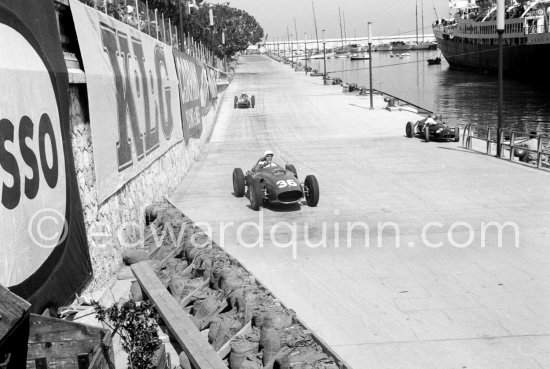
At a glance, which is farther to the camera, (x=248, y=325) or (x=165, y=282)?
(x=165, y=282)

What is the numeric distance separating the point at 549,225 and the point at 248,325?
830 centimetres

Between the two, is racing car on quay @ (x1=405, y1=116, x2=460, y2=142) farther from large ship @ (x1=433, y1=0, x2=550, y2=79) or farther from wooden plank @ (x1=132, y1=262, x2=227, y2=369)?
large ship @ (x1=433, y1=0, x2=550, y2=79)

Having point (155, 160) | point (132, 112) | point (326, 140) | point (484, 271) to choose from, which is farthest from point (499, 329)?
point (326, 140)

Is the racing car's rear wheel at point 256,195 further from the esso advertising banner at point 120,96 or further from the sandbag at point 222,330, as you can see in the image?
the sandbag at point 222,330

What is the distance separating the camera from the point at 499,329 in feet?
29.5

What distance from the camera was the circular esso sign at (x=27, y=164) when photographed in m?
6.82

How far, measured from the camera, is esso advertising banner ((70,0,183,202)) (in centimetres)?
1038

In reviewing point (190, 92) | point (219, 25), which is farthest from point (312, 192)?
point (219, 25)

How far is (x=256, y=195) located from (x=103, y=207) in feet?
19.6

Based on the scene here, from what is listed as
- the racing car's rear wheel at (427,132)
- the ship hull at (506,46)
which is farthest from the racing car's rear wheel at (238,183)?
the ship hull at (506,46)

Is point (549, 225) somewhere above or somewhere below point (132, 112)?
below

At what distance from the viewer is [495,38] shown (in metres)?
95.3

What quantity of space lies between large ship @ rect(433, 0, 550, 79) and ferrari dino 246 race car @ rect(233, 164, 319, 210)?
237 feet

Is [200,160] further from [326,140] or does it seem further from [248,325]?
[248,325]
